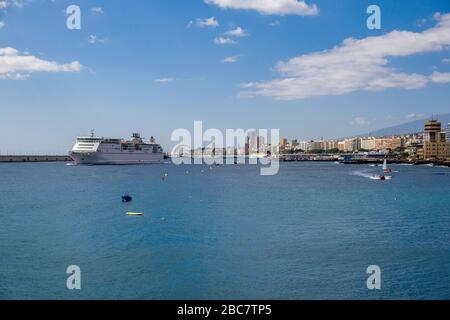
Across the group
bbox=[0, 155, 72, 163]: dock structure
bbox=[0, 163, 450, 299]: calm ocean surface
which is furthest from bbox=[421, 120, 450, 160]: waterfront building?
bbox=[0, 155, 72, 163]: dock structure

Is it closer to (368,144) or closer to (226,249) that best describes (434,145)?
(368,144)

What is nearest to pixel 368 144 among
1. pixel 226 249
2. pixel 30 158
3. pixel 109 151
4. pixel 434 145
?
pixel 434 145

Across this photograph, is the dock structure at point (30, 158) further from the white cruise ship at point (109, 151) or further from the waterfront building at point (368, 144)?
the waterfront building at point (368, 144)

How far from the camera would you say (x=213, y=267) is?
42.8 feet

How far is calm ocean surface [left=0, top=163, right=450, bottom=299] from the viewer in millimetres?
11172

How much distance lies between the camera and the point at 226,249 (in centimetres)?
1538

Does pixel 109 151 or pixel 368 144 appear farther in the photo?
pixel 368 144

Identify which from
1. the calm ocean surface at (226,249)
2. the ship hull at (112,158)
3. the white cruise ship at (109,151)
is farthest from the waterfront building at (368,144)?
the calm ocean surface at (226,249)

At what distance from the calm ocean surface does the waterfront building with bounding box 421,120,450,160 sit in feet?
279

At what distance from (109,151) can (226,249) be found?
78.5m

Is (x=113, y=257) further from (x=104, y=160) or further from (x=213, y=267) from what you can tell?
(x=104, y=160)
